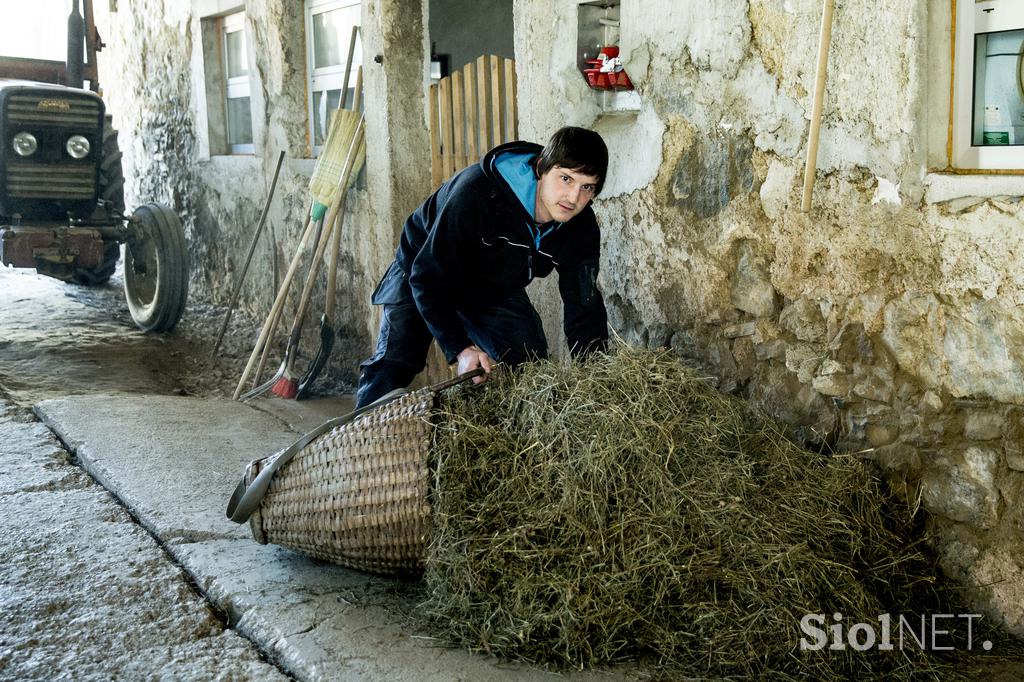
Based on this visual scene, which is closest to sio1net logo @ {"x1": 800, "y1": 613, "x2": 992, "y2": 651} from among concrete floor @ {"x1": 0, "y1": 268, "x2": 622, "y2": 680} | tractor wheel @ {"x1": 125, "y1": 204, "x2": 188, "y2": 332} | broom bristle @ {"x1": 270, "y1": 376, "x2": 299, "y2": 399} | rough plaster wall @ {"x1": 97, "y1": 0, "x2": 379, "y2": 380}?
concrete floor @ {"x1": 0, "y1": 268, "x2": 622, "y2": 680}

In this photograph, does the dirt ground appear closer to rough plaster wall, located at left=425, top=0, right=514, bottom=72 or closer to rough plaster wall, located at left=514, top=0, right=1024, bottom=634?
rough plaster wall, located at left=425, top=0, right=514, bottom=72

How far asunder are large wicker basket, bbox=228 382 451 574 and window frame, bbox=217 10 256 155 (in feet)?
15.0

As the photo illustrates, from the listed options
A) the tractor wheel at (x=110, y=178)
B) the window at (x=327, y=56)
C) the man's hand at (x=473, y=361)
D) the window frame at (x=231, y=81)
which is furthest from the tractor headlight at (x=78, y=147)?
the man's hand at (x=473, y=361)

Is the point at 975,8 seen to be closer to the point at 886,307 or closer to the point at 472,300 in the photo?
the point at 886,307

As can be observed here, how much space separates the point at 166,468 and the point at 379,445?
138 cm

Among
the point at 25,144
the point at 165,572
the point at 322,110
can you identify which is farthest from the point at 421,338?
the point at 25,144

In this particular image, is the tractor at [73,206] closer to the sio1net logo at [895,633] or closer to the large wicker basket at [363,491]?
the large wicker basket at [363,491]

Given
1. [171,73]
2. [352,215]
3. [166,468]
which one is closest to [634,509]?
[166,468]

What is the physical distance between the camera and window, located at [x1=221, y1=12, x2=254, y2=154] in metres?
6.95

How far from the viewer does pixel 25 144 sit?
6480mm

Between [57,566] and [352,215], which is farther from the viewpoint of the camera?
[352,215]

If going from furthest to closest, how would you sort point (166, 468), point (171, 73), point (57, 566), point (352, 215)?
point (171, 73) → point (352, 215) → point (166, 468) → point (57, 566)

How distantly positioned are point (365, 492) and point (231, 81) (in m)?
5.45

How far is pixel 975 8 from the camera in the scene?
237 centimetres
